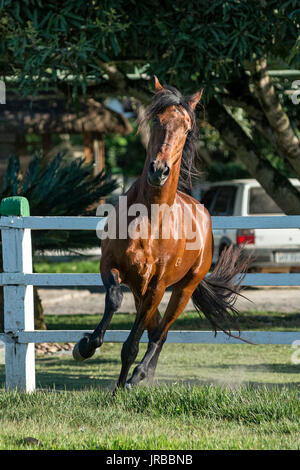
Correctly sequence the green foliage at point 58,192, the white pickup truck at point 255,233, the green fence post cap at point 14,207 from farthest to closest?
the white pickup truck at point 255,233 < the green foliage at point 58,192 < the green fence post cap at point 14,207

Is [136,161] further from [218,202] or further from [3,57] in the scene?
[3,57]

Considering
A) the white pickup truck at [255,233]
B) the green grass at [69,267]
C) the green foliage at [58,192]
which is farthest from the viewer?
the green grass at [69,267]

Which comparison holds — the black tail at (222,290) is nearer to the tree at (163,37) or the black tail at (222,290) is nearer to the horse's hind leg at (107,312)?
the horse's hind leg at (107,312)

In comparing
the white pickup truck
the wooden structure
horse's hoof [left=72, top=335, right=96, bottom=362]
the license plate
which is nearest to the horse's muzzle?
horse's hoof [left=72, top=335, right=96, bottom=362]

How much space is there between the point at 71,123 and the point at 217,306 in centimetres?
1217

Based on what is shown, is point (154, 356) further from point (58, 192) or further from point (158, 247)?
point (58, 192)

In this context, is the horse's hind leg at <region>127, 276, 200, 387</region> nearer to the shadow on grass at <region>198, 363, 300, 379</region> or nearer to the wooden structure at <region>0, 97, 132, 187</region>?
the shadow on grass at <region>198, 363, 300, 379</region>

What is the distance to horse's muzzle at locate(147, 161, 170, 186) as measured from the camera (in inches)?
160

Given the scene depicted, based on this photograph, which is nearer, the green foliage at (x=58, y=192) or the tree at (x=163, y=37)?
the tree at (x=163, y=37)

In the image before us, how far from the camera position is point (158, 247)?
4.59 meters

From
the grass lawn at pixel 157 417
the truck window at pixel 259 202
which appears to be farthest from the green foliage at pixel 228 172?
the grass lawn at pixel 157 417

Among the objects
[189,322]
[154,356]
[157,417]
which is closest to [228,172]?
[189,322]

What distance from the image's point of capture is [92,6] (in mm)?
8070

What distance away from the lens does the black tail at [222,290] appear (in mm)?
5680
